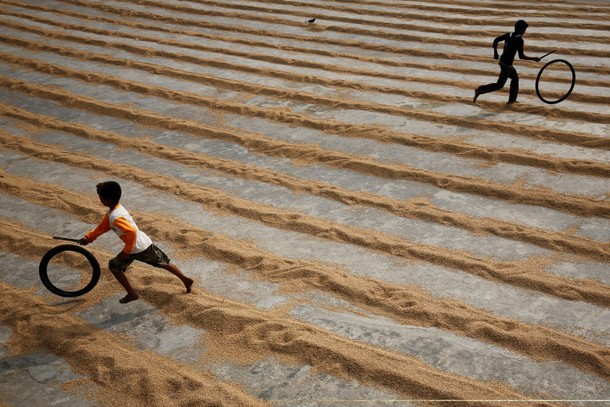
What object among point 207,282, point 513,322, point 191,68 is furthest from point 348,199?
point 191,68

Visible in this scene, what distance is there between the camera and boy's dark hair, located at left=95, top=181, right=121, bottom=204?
4.76 meters

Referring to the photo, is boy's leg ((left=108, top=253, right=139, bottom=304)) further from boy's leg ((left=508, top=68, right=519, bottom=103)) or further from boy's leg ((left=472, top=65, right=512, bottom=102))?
boy's leg ((left=508, top=68, right=519, bottom=103))

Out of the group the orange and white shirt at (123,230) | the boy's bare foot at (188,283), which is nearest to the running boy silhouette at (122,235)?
the orange and white shirt at (123,230)

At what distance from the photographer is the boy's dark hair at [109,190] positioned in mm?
4762

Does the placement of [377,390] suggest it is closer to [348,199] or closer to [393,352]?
[393,352]

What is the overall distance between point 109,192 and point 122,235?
361 mm

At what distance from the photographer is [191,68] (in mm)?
10695

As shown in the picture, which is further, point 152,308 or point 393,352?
point 152,308

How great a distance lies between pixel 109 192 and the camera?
479 centimetres

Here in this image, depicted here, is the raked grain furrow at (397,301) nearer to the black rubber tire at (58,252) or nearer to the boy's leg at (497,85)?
the black rubber tire at (58,252)

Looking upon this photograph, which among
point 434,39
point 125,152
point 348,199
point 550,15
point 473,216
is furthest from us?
point 550,15

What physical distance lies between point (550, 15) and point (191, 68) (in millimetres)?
7365

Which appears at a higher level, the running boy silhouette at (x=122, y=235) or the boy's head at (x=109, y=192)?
the boy's head at (x=109, y=192)

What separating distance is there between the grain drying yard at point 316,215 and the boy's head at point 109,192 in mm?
947
